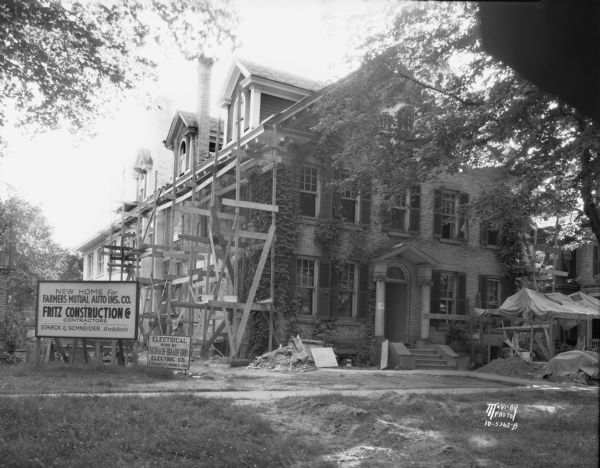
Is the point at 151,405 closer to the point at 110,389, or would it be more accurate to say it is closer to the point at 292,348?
the point at 110,389

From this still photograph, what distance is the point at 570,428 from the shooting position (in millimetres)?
9297

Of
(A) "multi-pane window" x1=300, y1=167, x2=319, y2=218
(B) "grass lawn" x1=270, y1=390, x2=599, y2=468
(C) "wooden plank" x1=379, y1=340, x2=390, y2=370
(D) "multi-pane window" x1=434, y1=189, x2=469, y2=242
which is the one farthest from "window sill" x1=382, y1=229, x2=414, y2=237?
(B) "grass lawn" x1=270, y1=390, x2=599, y2=468

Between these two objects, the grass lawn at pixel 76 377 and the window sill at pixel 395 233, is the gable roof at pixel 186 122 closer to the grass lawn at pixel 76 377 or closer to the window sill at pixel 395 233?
the window sill at pixel 395 233

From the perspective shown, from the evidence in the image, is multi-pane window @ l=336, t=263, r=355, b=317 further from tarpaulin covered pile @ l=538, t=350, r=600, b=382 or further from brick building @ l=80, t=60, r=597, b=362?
tarpaulin covered pile @ l=538, t=350, r=600, b=382

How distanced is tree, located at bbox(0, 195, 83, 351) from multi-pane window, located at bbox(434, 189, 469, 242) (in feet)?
56.4

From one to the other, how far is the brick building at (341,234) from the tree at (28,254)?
10.3m

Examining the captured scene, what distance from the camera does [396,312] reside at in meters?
24.9

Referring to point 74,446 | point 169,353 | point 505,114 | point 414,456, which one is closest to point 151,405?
point 74,446

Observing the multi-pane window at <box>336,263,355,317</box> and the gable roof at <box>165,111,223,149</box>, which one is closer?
the multi-pane window at <box>336,263,355,317</box>

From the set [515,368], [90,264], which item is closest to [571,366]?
[515,368]

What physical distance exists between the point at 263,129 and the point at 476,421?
13544 millimetres

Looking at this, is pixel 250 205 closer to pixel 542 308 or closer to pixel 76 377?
pixel 76 377

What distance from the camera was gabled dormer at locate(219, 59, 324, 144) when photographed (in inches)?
902

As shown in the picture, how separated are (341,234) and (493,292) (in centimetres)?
832
